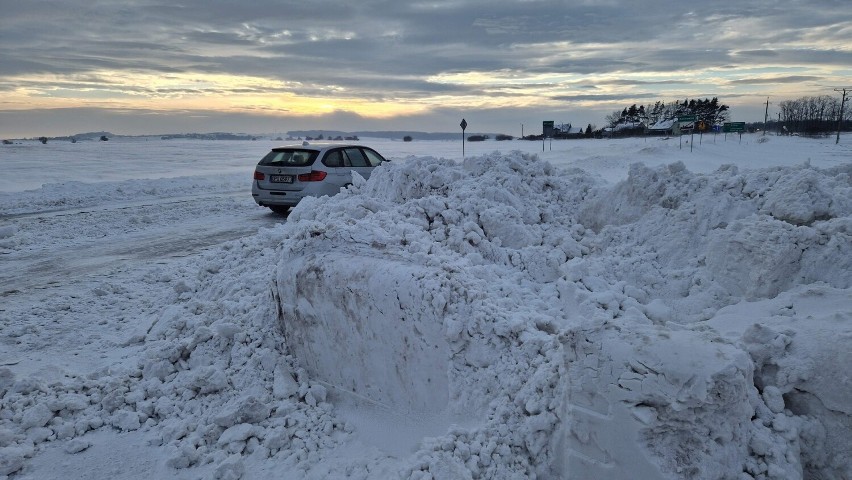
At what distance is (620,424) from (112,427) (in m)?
3.59

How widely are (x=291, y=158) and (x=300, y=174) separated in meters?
0.57

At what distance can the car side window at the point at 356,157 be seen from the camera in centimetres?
1260

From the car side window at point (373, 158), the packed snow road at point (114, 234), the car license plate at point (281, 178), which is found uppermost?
the car side window at point (373, 158)

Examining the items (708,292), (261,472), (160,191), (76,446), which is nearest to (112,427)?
(76,446)

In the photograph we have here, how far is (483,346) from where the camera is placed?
3.76m

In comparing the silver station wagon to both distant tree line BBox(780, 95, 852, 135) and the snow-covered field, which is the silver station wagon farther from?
distant tree line BBox(780, 95, 852, 135)

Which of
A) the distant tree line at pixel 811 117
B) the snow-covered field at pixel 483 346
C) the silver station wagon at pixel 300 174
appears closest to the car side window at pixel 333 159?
the silver station wagon at pixel 300 174

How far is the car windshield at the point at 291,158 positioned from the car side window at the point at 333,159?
0.91 feet

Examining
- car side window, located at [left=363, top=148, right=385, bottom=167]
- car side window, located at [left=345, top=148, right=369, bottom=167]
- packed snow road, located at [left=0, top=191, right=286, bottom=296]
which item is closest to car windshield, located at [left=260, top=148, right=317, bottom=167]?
car side window, located at [left=345, top=148, right=369, bottom=167]

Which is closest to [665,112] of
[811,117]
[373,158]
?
[811,117]

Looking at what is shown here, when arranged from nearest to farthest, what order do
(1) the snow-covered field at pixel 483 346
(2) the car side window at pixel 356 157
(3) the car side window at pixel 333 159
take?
1. (1) the snow-covered field at pixel 483 346
2. (3) the car side window at pixel 333 159
3. (2) the car side window at pixel 356 157

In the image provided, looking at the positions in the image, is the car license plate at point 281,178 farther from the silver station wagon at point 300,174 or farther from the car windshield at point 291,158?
the car windshield at point 291,158

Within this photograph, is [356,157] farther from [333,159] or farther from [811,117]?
[811,117]

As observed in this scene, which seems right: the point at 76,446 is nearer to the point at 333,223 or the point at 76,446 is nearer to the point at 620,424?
the point at 333,223
